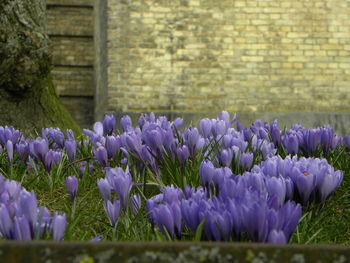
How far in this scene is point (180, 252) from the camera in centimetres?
96

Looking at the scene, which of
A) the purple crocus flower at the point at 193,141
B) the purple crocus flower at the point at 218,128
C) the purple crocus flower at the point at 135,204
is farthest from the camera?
the purple crocus flower at the point at 218,128

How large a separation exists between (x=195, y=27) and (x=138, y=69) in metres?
1.33

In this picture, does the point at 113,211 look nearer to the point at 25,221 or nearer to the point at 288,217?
the point at 25,221

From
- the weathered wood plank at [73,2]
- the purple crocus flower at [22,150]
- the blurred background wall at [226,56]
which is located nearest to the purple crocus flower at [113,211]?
the purple crocus flower at [22,150]

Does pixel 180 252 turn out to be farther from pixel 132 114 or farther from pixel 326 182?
pixel 132 114

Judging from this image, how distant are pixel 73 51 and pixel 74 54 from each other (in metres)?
0.07

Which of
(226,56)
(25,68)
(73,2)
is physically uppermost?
(73,2)

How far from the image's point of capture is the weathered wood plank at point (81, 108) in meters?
12.4

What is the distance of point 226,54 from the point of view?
1083 cm

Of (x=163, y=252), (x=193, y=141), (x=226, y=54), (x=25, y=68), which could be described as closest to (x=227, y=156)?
(x=193, y=141)

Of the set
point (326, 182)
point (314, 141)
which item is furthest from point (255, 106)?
point (326, 182)

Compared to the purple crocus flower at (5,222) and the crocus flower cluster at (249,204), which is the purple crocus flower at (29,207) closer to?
the purple crocus flower at (5,222)

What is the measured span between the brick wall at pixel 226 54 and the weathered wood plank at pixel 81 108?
1923mm

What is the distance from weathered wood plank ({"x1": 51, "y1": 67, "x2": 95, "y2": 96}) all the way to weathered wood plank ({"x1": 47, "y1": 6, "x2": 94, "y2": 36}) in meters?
0.79
